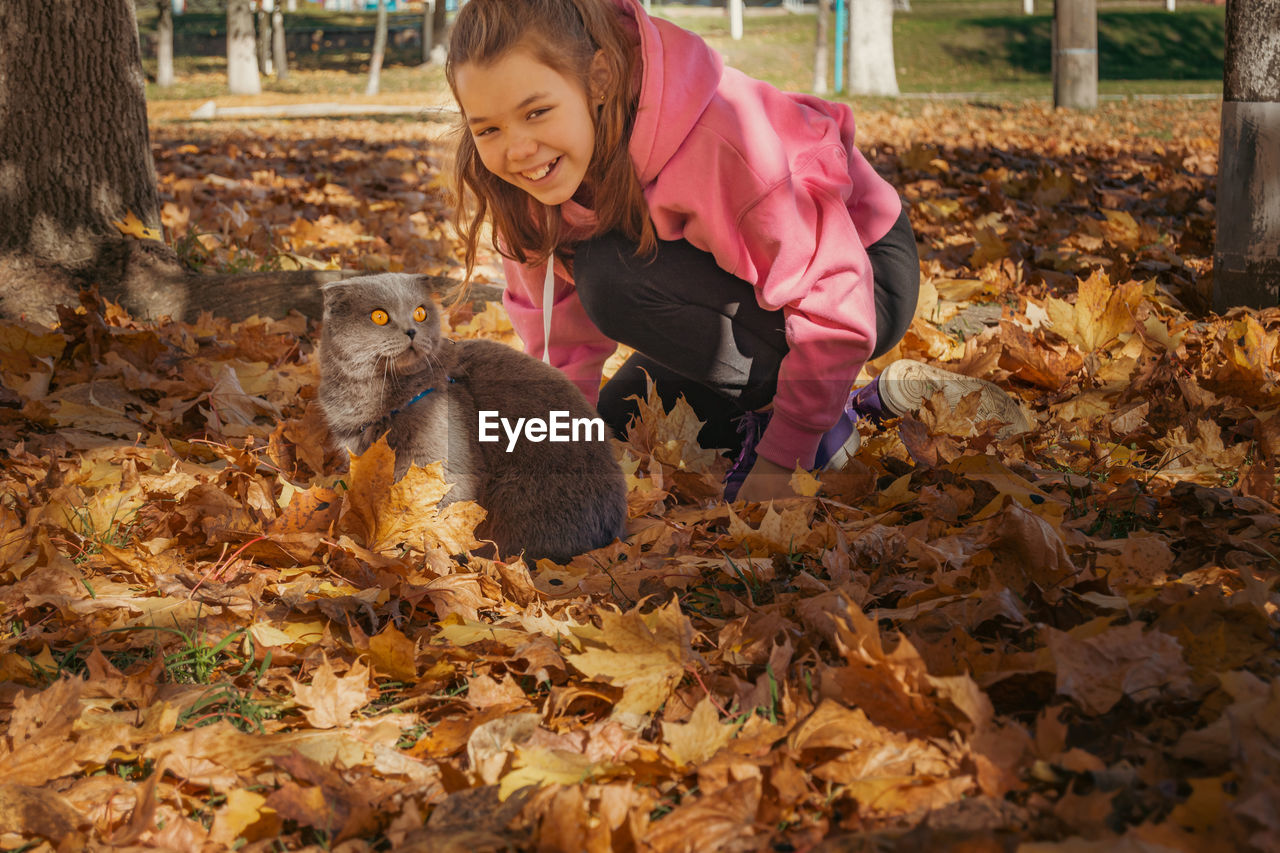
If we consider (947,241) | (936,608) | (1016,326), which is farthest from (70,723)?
(947,241)

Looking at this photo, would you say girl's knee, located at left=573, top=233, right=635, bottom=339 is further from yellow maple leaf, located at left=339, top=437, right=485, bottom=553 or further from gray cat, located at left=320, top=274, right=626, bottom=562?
yellow maple leaf, located at left=339, top=437, right=485, bottom=553

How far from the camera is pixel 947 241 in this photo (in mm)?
4941

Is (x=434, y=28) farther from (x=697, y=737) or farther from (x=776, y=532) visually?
(x=697, y=737)

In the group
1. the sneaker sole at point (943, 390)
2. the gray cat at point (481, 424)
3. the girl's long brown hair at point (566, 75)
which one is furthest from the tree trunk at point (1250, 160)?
the gray cat at point (481, 424)

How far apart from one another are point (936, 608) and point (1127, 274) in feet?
9.15

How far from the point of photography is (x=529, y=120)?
2.34 metres

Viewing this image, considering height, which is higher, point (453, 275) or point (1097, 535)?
point (453, 275)

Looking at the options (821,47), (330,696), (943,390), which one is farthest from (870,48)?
(330,696)

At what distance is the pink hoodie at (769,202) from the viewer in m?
2.42

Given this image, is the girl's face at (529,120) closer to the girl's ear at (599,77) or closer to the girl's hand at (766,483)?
the girl's ear at (599,77)

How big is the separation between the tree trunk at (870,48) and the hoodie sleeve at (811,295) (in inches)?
657

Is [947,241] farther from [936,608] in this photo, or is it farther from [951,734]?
[951,734]

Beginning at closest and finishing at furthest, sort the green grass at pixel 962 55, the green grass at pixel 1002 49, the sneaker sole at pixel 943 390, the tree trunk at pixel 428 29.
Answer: the sneaker sole at pixel 943 390, the green grass at pixel 962 55, the green grass at pixel 1002 49, the tree trunk at pixel 428 29

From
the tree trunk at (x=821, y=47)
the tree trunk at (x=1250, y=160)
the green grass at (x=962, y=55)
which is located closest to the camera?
the tree trunk at (x=1250, y=160)
